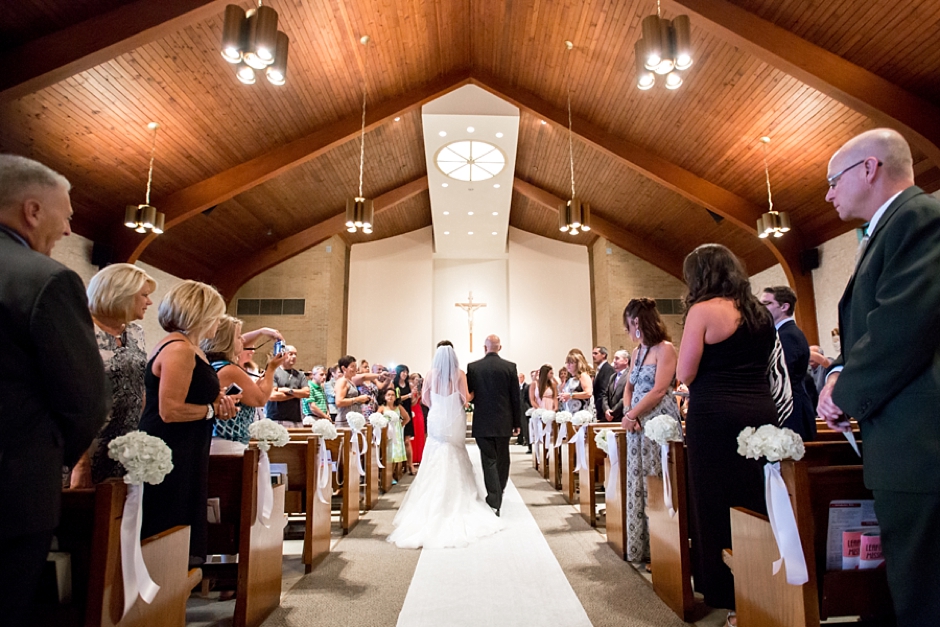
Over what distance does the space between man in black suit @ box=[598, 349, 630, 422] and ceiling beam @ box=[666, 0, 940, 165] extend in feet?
11.7

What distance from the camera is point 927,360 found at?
1.22 metres

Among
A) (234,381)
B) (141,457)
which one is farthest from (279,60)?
(141,457)

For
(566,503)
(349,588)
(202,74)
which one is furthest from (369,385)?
(202,74)

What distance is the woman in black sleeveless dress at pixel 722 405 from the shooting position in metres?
2.06

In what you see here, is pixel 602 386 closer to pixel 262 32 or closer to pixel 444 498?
pixel 444 498

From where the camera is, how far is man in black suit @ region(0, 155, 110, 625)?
3.63 feet

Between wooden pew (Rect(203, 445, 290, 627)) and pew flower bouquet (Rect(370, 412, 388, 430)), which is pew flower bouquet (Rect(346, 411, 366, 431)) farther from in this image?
wooden pew (Rect(203, 445, 290, 627))

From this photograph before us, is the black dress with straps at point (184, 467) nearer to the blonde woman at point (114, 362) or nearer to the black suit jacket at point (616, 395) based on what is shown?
the blonde woman at point (114, 362)

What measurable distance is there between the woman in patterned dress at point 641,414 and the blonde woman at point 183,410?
2127mm

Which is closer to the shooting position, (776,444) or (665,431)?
(776,444)

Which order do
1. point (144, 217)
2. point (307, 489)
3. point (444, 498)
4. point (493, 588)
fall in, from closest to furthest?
point (493, 588)
point (307, 489)
point (444, 498)
point (144, 217)

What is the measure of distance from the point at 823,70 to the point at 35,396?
7164mm

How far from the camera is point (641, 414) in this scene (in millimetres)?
2967

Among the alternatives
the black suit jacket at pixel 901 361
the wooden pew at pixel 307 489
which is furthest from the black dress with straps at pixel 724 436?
the wooden pew at pixel 307 489
